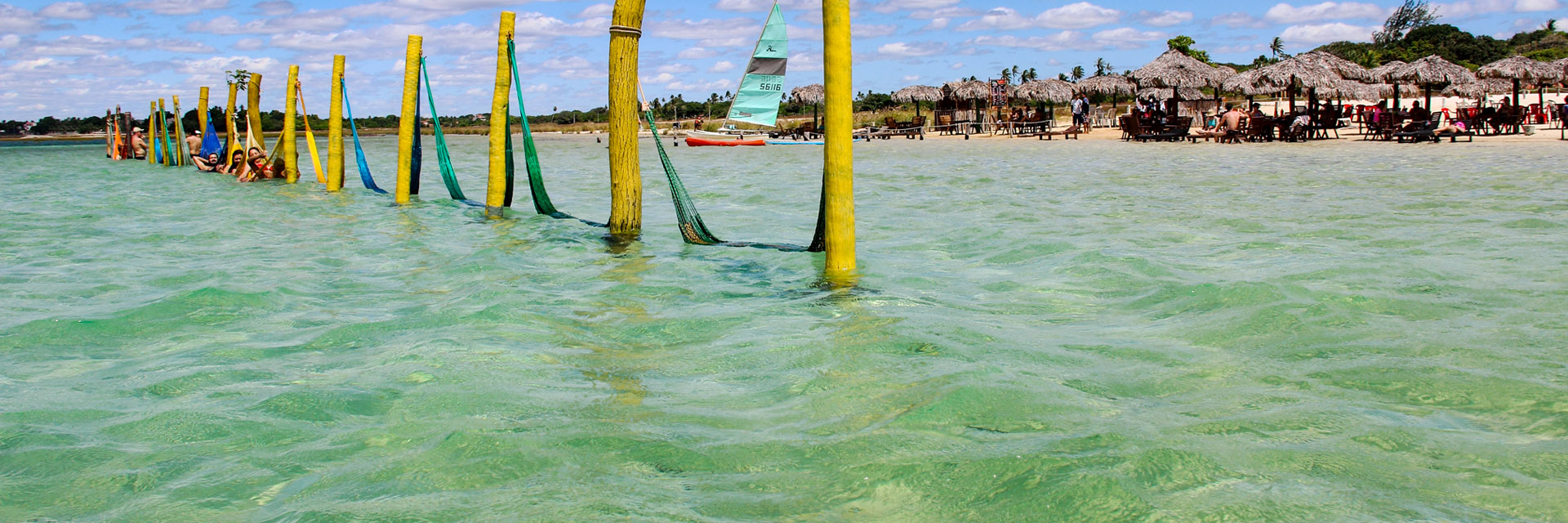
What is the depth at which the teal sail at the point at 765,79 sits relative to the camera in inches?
1051

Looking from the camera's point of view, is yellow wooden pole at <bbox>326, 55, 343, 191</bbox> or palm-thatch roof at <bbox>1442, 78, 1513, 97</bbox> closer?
yellow wooden pole at <bbox>326, 55, 343, 191</bbox>

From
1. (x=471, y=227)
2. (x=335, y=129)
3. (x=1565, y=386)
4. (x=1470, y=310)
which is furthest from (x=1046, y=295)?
(x=335, y=129)

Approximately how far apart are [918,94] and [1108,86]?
808 cm

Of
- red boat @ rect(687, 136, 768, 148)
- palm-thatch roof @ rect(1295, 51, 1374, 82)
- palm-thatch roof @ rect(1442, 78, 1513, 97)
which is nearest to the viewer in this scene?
palm-thatch roof @ rect(1295, 51, 1374, 82)

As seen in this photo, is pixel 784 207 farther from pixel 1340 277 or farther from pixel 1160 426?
pixel 1160 426

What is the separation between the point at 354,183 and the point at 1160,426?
1820cm

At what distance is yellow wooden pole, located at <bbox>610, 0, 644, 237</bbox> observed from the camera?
24.9 ft

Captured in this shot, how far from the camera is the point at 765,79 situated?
28.5m

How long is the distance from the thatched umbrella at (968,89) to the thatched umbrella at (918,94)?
91 cm

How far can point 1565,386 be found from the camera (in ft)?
11.9

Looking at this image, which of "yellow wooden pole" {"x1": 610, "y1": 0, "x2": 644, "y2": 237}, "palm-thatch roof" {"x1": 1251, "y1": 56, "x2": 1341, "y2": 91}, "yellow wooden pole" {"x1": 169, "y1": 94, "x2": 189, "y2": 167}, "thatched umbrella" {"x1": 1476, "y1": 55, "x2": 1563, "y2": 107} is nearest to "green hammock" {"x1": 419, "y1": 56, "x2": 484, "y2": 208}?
"yellow wooden pole" {"x1": 610, "y1": 0, "x2": 644, "y2": 237}

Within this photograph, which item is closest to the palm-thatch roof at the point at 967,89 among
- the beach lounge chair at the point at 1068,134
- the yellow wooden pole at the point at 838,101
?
the beach lounge chair at the point at 1068,134

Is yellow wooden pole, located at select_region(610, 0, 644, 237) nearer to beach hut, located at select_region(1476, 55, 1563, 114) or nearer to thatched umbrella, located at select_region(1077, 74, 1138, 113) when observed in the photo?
beach hut, located at select_region(1476, 55, 1563, 114)

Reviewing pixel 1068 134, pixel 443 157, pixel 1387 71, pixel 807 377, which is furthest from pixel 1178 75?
pixel 807 377
